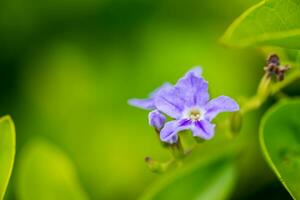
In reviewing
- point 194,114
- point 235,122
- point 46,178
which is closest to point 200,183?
point 235,122

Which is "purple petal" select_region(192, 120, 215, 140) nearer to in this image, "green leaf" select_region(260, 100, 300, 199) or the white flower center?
the white flower center

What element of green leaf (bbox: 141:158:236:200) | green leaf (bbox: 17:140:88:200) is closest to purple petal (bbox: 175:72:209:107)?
green leaf (bbox: 141:158:236:200)

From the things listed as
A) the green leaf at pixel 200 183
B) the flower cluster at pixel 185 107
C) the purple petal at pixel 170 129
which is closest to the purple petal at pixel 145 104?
the flower cluster at pixel 185 107

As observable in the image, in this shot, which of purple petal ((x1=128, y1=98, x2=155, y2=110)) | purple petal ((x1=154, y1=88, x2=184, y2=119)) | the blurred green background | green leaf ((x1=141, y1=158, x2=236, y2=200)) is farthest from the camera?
the blurred green background

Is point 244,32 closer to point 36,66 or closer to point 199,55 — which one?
point 199,55

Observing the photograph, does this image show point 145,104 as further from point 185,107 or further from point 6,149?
point 6,149

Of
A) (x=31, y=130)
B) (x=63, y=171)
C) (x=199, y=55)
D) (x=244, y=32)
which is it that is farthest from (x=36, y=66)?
(x=244, y=32)
